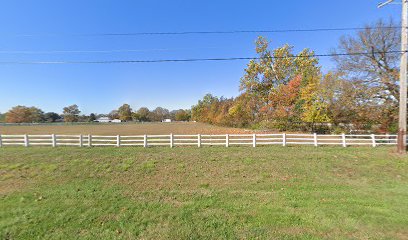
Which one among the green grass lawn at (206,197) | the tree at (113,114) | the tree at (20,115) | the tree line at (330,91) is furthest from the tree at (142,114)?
the green grass lawn at (206,197)

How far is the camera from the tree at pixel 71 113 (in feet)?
420

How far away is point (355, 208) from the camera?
521 centimetres

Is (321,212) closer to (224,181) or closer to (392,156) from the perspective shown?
(224,181)

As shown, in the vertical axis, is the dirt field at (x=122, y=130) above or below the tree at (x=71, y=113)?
below

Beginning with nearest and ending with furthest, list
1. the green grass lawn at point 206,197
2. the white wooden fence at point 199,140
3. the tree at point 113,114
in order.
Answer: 1. the green grass lawn at point 206,197
2. the white wooden fence at point 199,140
3. the tree at point 113,114

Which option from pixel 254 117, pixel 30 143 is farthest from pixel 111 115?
pixel 30 143

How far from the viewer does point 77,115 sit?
430 feet

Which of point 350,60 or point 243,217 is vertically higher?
point 350,60

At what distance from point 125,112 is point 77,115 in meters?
25.9

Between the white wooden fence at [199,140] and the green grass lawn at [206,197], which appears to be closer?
the green grass lawn at [206,197]

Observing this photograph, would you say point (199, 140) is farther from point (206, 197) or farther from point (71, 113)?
point (71, 113)

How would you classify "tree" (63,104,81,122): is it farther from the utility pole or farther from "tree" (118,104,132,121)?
the utility pole

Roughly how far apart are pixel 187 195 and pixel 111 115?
16589 centimetres

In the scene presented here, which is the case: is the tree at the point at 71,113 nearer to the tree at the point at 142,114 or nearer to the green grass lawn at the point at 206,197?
the tree at the point at 142,114
